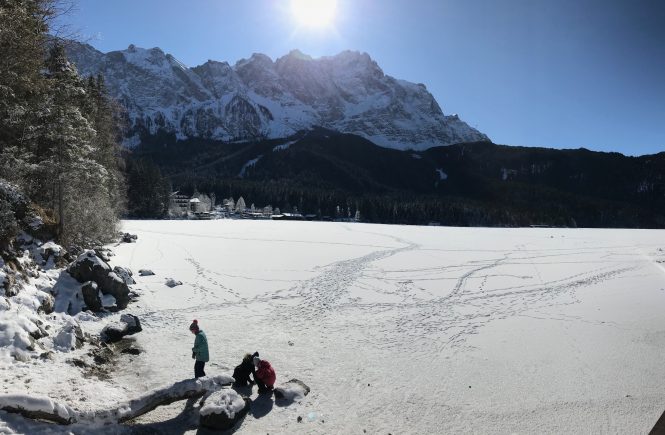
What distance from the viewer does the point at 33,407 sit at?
8602 mm

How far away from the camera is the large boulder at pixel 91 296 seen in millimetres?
17031

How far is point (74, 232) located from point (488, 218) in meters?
195

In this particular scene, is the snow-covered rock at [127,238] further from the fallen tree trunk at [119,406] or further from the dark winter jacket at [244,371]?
the fallen tree trunk at [119,406]

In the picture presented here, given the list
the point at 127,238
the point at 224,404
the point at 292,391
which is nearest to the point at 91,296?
the point at 224,404

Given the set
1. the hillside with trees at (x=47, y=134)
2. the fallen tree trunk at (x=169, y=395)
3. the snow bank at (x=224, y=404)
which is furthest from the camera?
the hillside with trees at (x=47, y=134)

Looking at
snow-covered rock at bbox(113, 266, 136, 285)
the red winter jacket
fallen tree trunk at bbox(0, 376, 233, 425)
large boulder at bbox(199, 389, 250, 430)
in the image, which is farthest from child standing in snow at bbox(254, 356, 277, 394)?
snow-covered rock at bbox(113, 266, 136, 285)

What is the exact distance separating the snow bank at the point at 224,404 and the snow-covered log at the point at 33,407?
297 cm

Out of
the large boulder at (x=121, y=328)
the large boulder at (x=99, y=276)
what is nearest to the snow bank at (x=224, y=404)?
the large boulder at (x=121, y=328)

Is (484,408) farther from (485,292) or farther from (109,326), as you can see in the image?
(485,292)

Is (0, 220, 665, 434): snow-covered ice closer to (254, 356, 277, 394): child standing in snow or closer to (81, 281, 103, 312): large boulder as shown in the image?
(254, 356, 277, 394): child standing in snow

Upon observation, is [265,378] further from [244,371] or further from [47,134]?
[47,134]

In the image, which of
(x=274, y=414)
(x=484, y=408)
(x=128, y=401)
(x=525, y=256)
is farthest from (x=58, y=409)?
(x=525, y=256)

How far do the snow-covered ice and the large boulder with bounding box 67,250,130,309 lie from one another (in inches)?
34.8

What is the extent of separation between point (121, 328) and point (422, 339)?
456 inches
